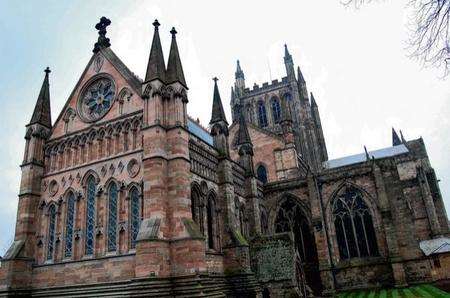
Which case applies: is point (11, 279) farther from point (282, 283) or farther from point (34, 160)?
point (282, 283)

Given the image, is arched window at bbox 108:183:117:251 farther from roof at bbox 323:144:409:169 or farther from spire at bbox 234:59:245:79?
spire at bbox 234:59:245:79

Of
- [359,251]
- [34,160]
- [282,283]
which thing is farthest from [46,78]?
[359,251]

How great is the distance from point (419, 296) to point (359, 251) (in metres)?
8.35

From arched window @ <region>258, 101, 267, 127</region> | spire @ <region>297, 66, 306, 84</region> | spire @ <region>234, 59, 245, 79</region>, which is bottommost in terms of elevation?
arched window @ <region>258, 101, 267, 127</region>

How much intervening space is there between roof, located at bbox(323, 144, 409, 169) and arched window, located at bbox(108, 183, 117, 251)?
2519 cm

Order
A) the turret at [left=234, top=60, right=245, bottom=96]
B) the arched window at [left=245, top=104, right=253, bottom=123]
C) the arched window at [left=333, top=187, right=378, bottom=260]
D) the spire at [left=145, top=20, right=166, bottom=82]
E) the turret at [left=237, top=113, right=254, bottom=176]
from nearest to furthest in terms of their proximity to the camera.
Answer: the spire at [left=145, top=20, right=166, bottom=82]
the turret at [left=237, top=113, right=254, bottom=176]
the arched window at [left=333, top=187, right=378, bottom=260]
the arched window at [left=245, top=104, right=253, bottom=123]
the turret at [left=234, top=60, right=245, bottom=96]

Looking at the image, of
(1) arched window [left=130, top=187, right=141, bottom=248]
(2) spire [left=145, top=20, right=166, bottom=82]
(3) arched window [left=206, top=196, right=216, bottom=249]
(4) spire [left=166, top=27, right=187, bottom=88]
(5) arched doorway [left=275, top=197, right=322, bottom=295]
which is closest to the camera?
(1) arched window [left=130, top=187, right=141, bottom=248]

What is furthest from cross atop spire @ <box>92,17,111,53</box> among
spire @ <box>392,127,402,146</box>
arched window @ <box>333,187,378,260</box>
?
spire @ <box>392,127,402,146</box>

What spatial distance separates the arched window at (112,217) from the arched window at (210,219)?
5350mm

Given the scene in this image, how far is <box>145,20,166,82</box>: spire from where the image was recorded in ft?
64.1

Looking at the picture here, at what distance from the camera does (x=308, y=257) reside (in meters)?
30.0

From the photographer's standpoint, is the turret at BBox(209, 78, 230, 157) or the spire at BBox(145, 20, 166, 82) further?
the turret at BBox(209, 78, 230, 157)

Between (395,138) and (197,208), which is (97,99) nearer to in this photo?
(197,208)

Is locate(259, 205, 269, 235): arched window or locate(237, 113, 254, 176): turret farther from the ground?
locate(237, 113, 254, 176): turret
